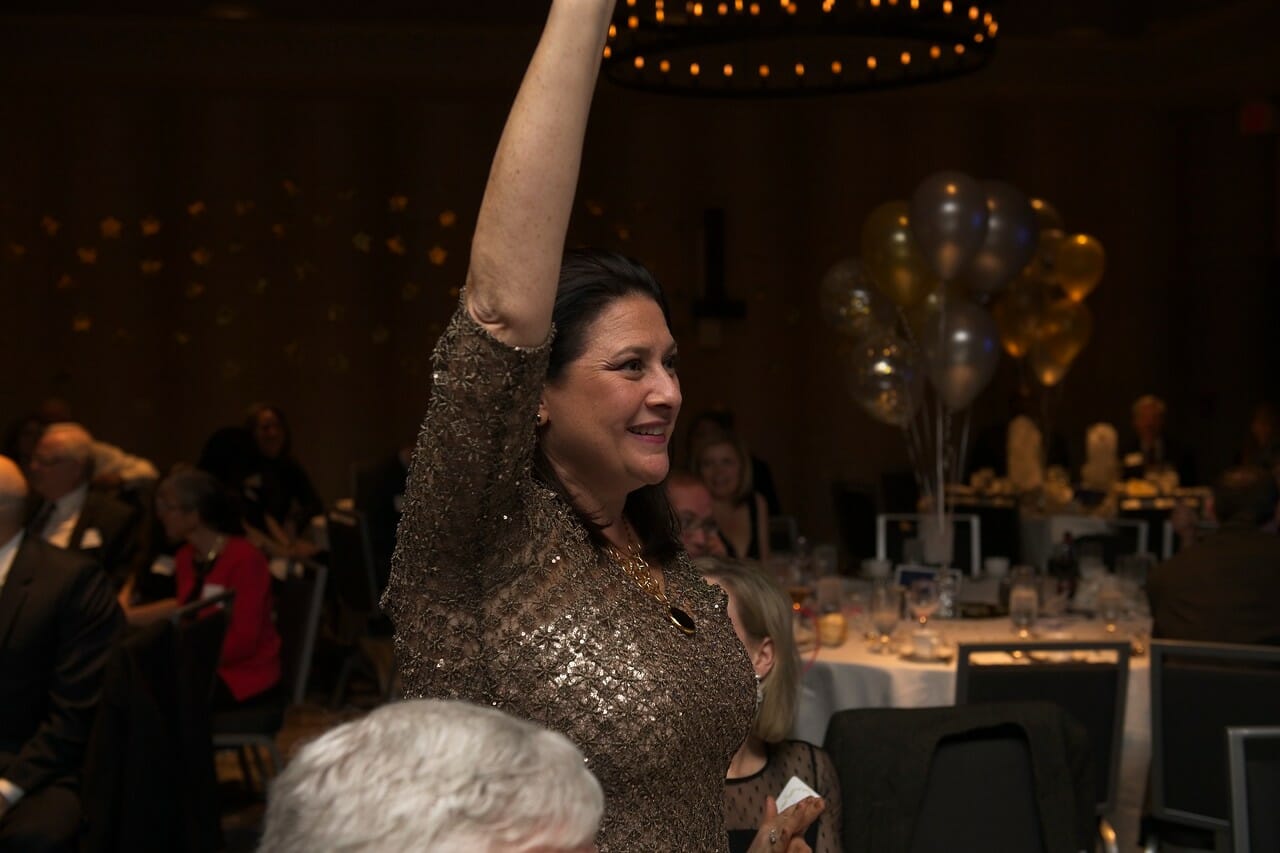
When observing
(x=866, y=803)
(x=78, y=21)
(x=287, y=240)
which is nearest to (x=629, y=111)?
(x=287, y=240)

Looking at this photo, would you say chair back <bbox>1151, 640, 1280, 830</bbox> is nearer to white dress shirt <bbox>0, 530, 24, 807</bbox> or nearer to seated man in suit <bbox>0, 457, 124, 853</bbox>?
seated man in suit <bbox>0, 457, 124, 853</bbox>

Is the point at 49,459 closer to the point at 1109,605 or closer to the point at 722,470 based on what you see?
the point at 722,470

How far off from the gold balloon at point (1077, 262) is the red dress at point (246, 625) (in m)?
5.45

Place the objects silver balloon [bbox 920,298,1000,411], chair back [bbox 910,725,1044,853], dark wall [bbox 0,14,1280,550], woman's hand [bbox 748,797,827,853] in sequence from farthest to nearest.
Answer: dark wall [bbox 0,14,1280,550] < silver balloon [bbox 920,298,1000,411] < chair back [bbox 910,725,1044,853] < woman's hand [bbox 748,797,827,853]

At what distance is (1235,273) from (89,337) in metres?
8.78

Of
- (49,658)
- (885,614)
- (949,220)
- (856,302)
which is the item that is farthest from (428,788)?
(856,302)

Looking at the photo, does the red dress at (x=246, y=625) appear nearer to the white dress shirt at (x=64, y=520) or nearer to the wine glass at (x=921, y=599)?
the white dress shirt at (x=64, y=520)

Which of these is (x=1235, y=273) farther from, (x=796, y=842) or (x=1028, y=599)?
(x=796, y=842)

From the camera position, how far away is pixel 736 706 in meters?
1.49

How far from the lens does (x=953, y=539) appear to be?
685cm

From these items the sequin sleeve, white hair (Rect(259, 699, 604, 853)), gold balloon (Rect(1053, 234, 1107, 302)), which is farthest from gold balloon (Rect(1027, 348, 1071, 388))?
white hair (Rect(259, 699, 604, 853))

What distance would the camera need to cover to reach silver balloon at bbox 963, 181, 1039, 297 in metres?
7.03

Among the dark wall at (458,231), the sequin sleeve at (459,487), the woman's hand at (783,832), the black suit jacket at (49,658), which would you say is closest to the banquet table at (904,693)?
the black suit jacket at (49,658)

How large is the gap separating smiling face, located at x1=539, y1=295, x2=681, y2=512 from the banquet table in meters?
3.15
